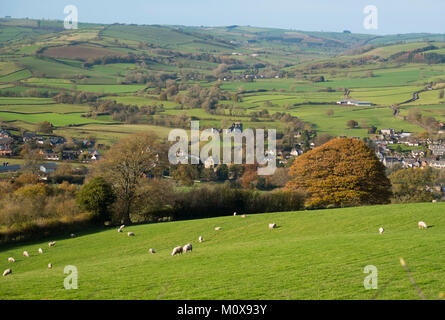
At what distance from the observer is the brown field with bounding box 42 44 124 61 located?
131375 millimetres

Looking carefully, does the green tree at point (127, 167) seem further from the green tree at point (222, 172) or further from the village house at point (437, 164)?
the village house at point (437, 164)

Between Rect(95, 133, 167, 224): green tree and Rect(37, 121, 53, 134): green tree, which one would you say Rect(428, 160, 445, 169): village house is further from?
Rect(37, 121, 53, 134): green tree

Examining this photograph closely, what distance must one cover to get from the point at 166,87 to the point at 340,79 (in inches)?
2527

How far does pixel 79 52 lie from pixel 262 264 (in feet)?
453

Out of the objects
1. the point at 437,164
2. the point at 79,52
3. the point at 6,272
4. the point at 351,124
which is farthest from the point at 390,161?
the point at 79,52

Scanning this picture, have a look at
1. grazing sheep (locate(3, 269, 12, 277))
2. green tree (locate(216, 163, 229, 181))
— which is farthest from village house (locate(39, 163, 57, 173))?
grazing sheep (locate(3, 269, 12, 277))

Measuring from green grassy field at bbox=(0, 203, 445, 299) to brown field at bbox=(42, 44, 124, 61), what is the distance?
119992 mm

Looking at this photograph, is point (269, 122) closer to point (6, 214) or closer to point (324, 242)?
point (6, 214)

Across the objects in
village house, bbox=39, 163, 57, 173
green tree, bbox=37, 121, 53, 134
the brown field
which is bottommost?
village house, bbox=39, 163, 57, 173

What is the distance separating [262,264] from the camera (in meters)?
13.5

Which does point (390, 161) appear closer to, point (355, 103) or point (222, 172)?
point (222, 172)

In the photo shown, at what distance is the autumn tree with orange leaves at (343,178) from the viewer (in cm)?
3394

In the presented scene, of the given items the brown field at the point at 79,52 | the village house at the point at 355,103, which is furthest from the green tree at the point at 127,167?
the brown field at the point at 79,52
